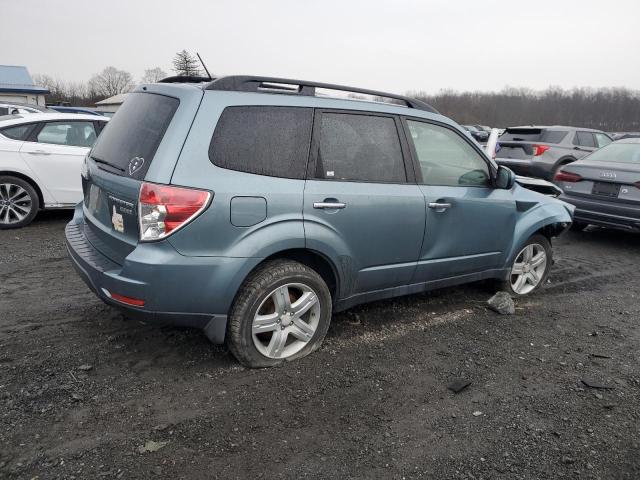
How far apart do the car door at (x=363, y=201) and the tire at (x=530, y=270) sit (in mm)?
1504

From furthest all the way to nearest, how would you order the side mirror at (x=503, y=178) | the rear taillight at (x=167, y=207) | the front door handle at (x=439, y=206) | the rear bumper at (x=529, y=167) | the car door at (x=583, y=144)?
1. the car door at (x=583, y=144)
2. the rear bumper at (x=529, y=167)
3. the side mirror at (x=503, y=178)
4. the front door handle at (x=439, y=206)
5. the rear taillight at (x=167, y=207)

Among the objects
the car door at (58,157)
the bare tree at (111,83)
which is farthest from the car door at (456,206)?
the bare tree at (111,83)

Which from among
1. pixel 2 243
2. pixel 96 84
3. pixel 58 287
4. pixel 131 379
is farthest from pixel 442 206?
pixel 96 84

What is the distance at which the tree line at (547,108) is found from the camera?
75.9 meters

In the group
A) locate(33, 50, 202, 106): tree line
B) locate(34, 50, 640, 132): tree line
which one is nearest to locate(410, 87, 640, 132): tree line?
locate(34, 50, 640, 132): tree line

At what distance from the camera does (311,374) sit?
3.31m

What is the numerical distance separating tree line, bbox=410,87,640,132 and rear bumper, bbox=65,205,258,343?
238 ft

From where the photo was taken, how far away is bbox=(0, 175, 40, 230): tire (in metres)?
6.75

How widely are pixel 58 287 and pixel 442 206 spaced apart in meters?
3.50

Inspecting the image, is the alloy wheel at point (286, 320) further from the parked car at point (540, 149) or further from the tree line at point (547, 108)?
the tree line at point (547, 108)

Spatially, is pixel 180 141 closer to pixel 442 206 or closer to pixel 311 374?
pixel 311 374

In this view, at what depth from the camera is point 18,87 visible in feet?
166

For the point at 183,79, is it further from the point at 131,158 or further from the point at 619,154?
the point at 619,154

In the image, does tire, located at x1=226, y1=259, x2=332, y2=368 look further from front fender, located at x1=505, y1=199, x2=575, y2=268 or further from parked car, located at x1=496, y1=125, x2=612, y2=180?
parked car, located at x1=496, y1=125, x2=612, y2=180
